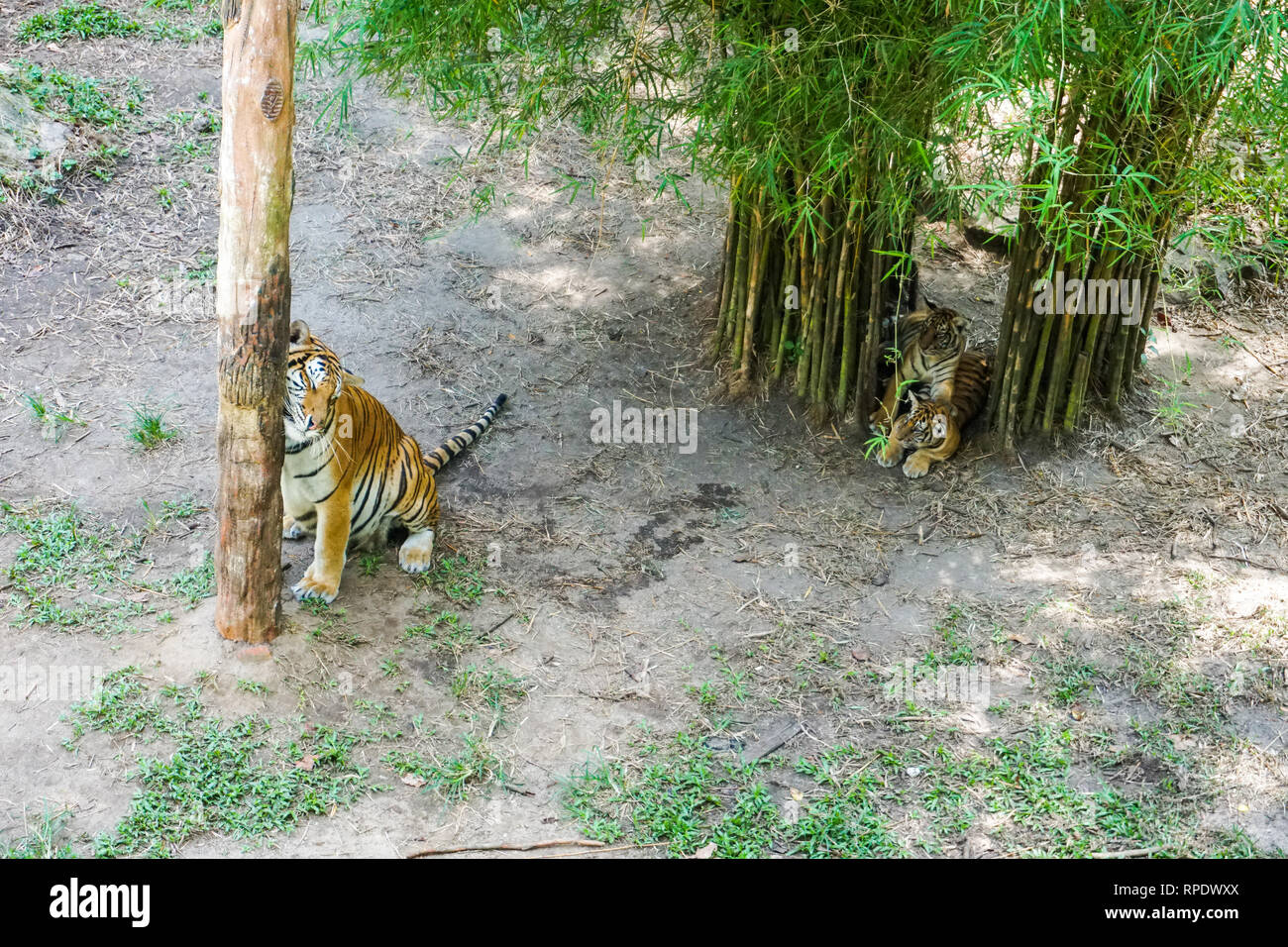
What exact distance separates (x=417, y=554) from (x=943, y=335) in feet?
9.93

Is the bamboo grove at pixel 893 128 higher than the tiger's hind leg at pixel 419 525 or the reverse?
higher

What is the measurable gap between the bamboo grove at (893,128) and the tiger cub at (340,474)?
1.35 m

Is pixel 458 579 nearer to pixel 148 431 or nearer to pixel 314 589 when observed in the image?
pixel 314 589

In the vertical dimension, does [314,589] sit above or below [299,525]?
below

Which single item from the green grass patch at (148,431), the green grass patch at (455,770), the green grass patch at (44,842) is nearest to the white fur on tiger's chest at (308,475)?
the green grass patch at (455,770)

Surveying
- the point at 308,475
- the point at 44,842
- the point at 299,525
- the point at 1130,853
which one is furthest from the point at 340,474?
the point at 1130,853

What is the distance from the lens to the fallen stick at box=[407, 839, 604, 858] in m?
3.84

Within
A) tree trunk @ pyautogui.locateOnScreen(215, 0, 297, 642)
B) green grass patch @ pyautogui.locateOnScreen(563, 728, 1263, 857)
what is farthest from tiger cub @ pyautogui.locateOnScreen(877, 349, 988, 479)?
tree trunk @ pyautogui.locateOnScreen(215, 0, 297, 642)

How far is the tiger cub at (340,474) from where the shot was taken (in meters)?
4.61

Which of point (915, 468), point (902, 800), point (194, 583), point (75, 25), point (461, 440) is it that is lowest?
point (902, 800)

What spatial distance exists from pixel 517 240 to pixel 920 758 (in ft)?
15.5

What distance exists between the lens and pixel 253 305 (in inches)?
163

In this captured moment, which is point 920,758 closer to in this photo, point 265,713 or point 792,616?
point 792,616

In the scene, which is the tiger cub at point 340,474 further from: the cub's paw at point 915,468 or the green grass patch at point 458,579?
the cub's paw at point 915,468
